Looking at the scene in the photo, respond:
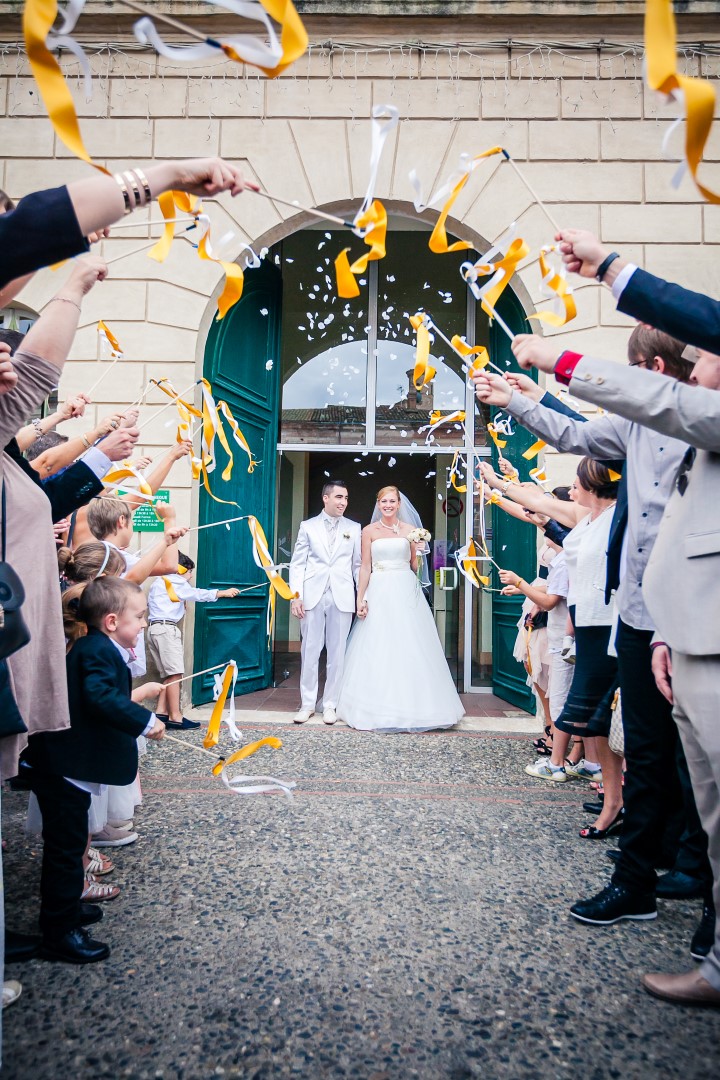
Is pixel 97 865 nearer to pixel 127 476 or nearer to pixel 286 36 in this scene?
pixel 127 476

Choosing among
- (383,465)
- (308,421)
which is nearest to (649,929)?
(308,421)

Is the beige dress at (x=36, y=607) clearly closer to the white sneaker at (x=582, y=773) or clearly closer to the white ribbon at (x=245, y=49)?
the white ribbon at (x=245, y=49)

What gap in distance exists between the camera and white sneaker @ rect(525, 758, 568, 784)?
4.23 meters

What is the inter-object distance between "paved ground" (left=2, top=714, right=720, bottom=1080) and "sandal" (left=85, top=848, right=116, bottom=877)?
84mm

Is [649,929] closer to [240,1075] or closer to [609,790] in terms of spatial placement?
[609,790]

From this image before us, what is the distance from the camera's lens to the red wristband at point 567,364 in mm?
1913

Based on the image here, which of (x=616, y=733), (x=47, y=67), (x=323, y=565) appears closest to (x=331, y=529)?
(x=323, y=565)

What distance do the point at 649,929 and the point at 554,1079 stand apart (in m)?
0.93

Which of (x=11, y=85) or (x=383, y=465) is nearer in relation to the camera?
(x=11, y=85)

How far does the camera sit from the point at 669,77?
1444 millimetres

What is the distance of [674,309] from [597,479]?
164 cm

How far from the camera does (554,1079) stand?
1.66m

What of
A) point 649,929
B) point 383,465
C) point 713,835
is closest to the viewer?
point 713,835

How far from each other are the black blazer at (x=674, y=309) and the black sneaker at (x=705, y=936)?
1.76 meters
